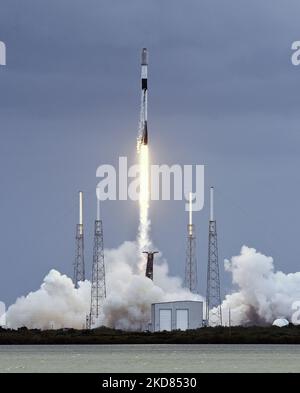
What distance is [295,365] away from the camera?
175500mm
